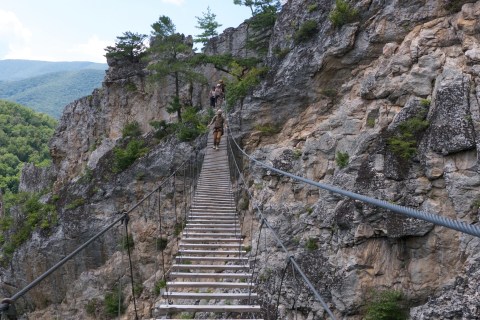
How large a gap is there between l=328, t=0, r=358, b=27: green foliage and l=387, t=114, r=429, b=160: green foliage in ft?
14.9

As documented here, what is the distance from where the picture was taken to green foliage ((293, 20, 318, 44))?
37.1 ft

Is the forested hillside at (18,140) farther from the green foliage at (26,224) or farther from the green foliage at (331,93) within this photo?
the green foliage at (331,93)

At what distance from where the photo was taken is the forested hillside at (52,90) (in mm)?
158125

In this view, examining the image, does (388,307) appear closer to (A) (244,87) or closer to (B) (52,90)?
(A) (244,87)

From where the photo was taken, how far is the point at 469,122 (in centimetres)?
595

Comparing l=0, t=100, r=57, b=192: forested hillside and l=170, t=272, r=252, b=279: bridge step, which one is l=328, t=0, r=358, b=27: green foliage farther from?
l=0, t=100, r=57, b=192: forested hillside

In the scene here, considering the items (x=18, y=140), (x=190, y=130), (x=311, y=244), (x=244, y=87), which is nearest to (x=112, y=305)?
(x=190, y=130)

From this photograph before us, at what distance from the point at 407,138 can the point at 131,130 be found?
52.0 ft

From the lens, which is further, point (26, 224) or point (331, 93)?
point (26, 224)

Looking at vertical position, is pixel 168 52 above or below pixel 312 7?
below

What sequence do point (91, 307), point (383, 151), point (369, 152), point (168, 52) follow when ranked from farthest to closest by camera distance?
point (168, 52) → point (91, 307) → point (369, 152) → point (383, 151)

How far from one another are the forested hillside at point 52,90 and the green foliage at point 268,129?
152815mm

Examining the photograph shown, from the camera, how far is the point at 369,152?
7258mm

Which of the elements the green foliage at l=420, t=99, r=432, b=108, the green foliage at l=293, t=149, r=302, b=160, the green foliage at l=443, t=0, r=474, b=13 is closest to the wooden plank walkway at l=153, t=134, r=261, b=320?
the green foliage at l=293, t=149, r=302, b=160
